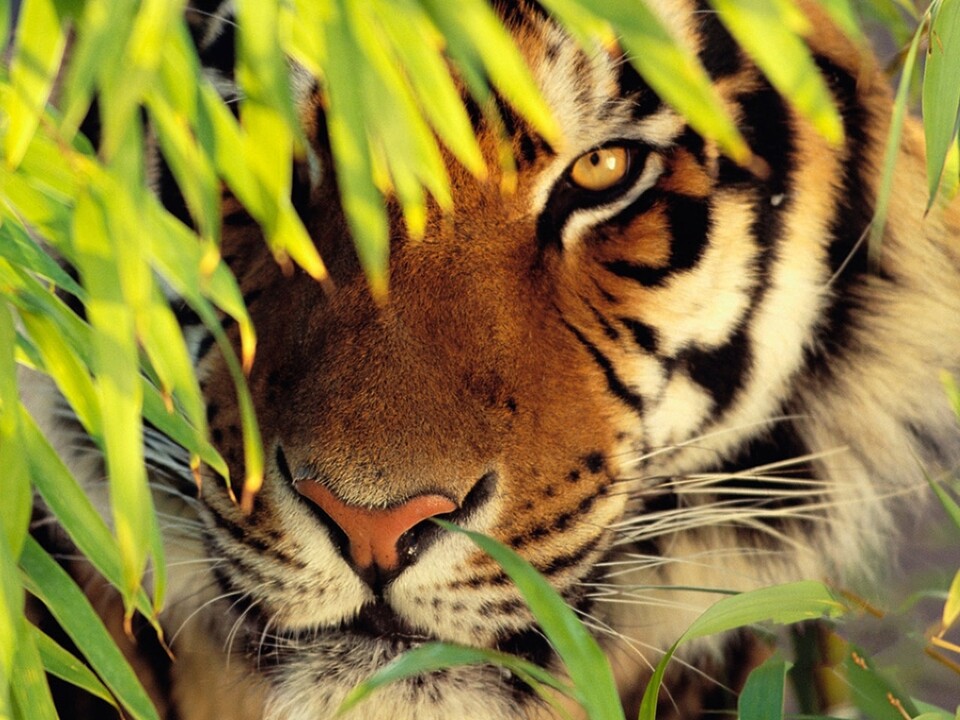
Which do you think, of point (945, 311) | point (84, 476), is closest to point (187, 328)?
point (84, 476)

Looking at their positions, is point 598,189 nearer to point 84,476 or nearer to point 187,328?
point 187,328

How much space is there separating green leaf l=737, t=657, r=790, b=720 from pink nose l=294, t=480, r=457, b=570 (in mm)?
233

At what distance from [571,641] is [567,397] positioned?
23 cm

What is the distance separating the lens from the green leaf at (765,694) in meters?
0.85

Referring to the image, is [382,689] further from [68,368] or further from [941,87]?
[941,87]

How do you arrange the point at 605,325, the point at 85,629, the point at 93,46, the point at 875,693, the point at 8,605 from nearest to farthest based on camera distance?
the point at 93,46 < the point at 8,605 < the point at 85,629 < the point at 875,693 < the point at 605,325

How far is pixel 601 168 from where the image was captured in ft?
3.34

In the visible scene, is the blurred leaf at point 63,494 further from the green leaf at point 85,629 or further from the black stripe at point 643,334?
the black stripe at point 643,334

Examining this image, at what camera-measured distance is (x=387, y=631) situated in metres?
0.96

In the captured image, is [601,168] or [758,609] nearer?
[758,609]

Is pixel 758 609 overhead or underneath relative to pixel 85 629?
underneath

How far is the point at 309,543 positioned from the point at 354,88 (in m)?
0.40

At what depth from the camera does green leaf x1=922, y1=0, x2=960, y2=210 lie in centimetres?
78

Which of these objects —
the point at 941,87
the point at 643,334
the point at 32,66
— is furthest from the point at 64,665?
the point at 941,87
